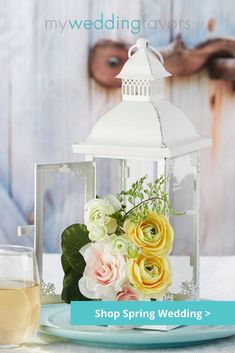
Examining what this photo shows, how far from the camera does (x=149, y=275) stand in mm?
1043

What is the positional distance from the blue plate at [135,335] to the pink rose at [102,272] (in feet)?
0.15

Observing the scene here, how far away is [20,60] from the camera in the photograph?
3066 mm

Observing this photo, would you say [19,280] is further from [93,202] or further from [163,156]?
[163,156]

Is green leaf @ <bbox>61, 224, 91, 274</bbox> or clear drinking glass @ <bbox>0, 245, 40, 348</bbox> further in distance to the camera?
green leaf @ <bbox>61, 224, 91, 274</bbox>

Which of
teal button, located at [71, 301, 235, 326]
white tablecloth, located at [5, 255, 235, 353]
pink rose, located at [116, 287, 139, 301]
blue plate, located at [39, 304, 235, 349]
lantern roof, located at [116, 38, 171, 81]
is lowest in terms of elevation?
white tablecloth, located at [5, 255, 235, 353]

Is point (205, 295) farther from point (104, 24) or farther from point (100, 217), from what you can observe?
point (104, 24)

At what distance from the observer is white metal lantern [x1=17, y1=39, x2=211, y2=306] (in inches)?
46.8

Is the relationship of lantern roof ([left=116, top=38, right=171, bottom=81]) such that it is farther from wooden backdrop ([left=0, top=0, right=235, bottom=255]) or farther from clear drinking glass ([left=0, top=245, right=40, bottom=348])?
wooden backdrop ([left=0, top=0, right=235, bottom=255])

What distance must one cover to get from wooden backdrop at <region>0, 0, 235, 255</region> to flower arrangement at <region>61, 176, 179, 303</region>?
6.41ft

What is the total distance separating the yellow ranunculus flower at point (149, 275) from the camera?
104 centimetres

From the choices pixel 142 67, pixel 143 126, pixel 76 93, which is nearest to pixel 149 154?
pixel 143 126

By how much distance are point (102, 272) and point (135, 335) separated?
0.32 feet

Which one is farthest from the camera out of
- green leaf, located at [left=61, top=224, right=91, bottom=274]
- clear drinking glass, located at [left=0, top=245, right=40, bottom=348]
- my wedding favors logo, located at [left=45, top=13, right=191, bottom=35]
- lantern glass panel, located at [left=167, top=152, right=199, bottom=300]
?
my wedding favors logo, located at [left=45, top=13, right=191, bottom=35]

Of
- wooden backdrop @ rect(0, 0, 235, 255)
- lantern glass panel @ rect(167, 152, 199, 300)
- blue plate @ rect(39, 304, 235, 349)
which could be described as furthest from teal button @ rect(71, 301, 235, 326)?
wooden backdrop @ rect(0, 0, 235, 255)
